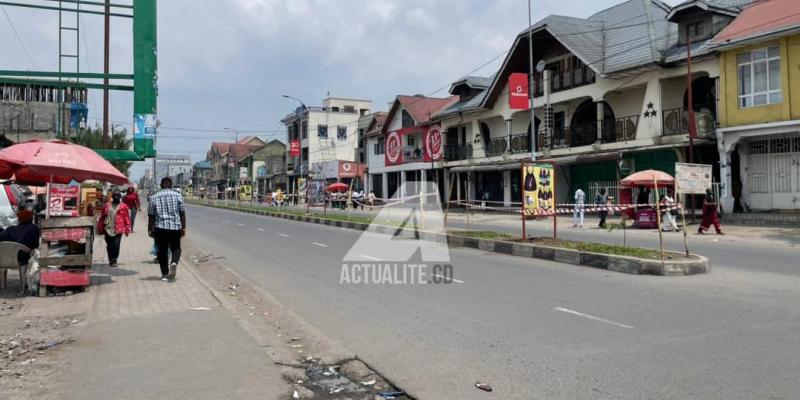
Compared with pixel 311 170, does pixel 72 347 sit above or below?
below

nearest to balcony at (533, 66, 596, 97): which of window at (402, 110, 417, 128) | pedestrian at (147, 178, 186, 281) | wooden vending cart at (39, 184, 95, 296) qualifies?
window at (402, 110, 417, 128)

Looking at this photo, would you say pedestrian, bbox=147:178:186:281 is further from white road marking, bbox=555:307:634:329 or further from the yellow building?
the yellow building

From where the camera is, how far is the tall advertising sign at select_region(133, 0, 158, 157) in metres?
13.5

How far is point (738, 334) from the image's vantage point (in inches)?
245

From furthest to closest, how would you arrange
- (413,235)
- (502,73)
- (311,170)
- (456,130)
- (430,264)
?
1. (311,170)
2. (456,130)
3. (502,73)
4. (413,235)
5. (430,264)

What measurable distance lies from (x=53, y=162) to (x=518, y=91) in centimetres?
2675

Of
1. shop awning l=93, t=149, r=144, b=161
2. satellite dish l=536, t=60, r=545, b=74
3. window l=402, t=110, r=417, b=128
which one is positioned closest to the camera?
shop awning l=93, t=149, r=144, b=161

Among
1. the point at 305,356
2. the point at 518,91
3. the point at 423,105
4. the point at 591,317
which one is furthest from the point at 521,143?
the point at 305,356

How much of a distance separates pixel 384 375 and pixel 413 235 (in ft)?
47.7

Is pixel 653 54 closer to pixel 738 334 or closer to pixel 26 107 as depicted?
pixel 738 334

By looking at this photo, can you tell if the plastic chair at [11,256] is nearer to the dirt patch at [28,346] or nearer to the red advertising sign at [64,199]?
the dirt patch at [28,346]

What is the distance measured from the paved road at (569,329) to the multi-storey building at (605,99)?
1660 cm

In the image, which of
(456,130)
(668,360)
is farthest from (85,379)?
(456,130)

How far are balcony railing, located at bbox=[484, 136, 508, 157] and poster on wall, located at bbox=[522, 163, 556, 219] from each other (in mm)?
21904
